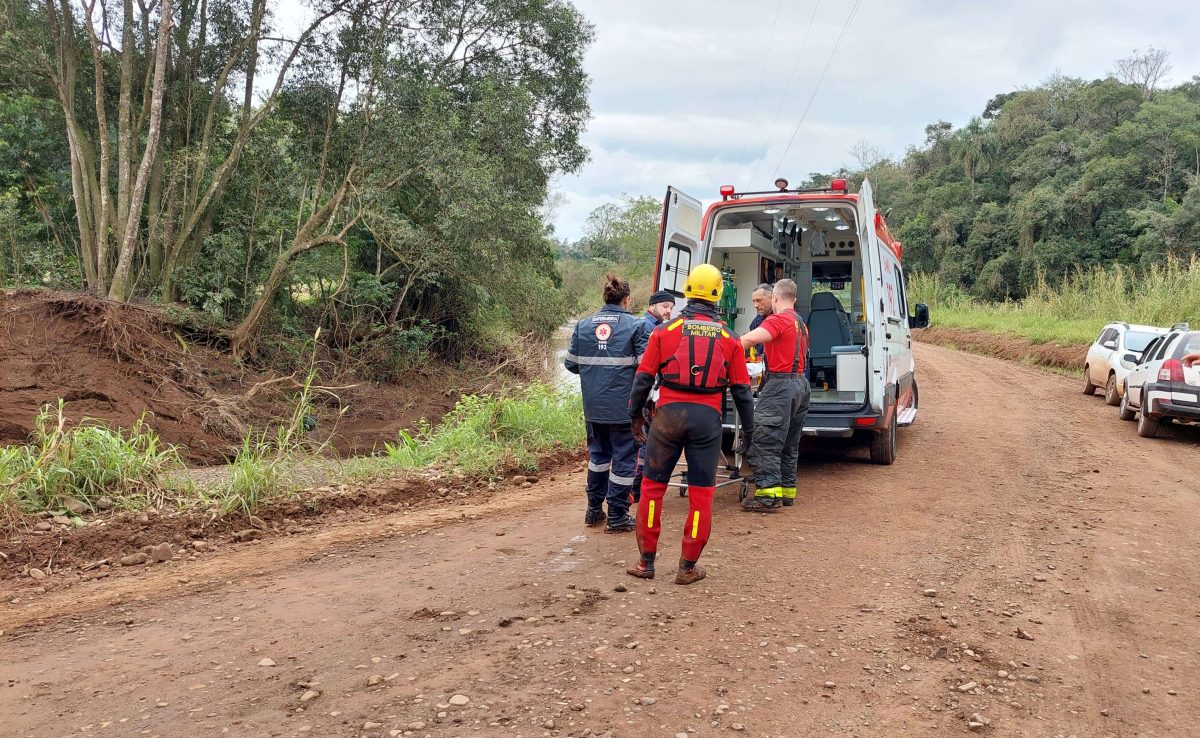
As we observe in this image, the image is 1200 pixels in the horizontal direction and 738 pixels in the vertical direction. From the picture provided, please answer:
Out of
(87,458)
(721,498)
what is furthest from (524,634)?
(87,458)

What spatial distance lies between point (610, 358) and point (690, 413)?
3.91 ft

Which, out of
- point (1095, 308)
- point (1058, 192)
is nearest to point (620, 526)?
point (1095, 308)

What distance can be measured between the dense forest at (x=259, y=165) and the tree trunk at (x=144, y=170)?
72 millimetres

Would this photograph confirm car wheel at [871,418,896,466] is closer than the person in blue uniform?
No

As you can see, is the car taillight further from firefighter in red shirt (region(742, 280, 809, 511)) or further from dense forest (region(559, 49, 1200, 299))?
dense forest (region(559, 49, 1200, 299))

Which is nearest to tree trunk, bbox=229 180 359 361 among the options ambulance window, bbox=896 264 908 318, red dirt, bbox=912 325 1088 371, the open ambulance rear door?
the open ambulance rear door

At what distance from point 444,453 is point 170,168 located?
40.3 ft

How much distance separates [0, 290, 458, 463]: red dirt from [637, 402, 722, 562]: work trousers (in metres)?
7.74

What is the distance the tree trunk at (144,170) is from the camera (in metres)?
13.3

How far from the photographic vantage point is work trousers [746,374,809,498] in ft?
21.2

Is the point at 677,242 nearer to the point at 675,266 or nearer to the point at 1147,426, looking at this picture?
the point at 675,266

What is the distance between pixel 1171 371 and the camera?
9.78 metres

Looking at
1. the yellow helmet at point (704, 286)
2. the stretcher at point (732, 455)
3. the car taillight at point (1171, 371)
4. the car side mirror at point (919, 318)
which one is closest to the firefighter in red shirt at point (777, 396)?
the stretcher at point (732, 455)

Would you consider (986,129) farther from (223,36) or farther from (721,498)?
(721,498)
